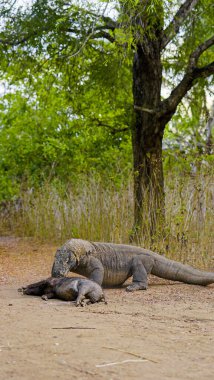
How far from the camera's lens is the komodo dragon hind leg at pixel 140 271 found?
7.40 metres

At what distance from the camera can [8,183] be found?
1786 centimetres

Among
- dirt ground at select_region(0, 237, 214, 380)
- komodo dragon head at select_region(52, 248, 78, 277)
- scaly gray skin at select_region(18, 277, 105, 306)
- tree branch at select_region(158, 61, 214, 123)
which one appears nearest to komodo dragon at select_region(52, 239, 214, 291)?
komodo dragon head at select_region(52, 248, 78, 277)

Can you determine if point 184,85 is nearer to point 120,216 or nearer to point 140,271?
point 120,216

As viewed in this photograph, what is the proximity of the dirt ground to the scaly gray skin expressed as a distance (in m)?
0.13

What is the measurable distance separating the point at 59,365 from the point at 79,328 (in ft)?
3.44

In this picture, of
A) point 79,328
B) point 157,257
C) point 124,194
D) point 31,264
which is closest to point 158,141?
point 124,194

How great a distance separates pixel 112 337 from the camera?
4.54m

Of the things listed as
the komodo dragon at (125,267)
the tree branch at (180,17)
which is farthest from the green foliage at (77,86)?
the komodo dragon at (125,267)

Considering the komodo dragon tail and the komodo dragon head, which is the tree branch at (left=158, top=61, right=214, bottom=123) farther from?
the komodo dragon head

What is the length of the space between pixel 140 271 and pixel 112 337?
3.01 meters

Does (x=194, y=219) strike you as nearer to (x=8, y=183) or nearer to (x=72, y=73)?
(x=72, y=73)

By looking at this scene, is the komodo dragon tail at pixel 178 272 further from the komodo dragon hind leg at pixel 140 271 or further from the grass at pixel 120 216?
the grass at pixel 120 216

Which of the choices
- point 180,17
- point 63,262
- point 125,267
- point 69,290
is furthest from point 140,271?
point 180,17

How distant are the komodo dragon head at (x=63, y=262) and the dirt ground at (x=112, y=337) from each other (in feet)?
1.73
